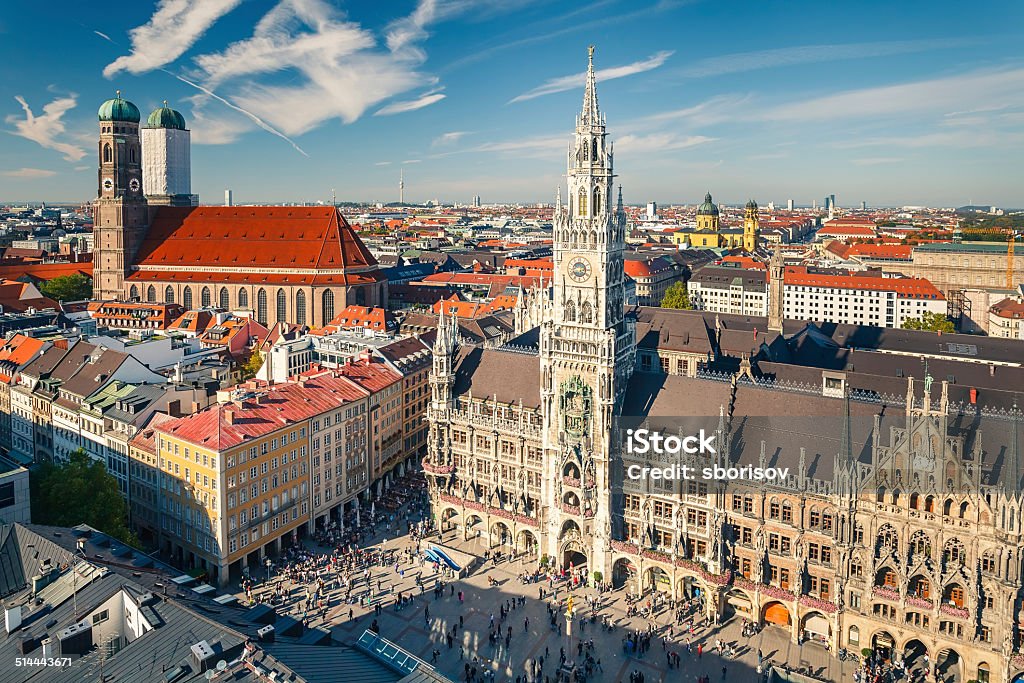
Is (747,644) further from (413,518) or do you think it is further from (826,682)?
(413,518)

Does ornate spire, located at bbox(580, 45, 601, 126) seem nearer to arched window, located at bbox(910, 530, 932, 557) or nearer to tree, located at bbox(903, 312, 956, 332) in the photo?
arched window, located at bbox(910, 530, 932, 557)

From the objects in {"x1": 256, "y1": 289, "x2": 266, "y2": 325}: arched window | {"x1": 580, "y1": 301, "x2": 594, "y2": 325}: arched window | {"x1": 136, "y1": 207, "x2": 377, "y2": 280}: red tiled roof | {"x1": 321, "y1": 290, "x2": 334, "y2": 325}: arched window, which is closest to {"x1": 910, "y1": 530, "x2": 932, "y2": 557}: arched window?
{"x1": 580, "y1": 301, "x2": 594, "y2": 325}: arched window

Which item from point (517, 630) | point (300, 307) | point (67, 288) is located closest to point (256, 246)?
point (300, 307)

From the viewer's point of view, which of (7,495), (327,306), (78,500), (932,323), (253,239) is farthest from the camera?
(253,239)

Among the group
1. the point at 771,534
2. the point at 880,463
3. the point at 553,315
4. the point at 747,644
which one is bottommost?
the point at 747,644

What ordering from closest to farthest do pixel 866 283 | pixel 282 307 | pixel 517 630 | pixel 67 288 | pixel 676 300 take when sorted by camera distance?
pixel 517 630
pixel 282 307
pixel 676 300
pixel 67 288
pixel 866 283

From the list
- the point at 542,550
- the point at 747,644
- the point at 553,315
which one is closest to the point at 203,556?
the point at 542,550

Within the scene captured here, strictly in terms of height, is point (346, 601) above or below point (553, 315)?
below

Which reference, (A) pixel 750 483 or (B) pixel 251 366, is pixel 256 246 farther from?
(A) pixel 750 483
